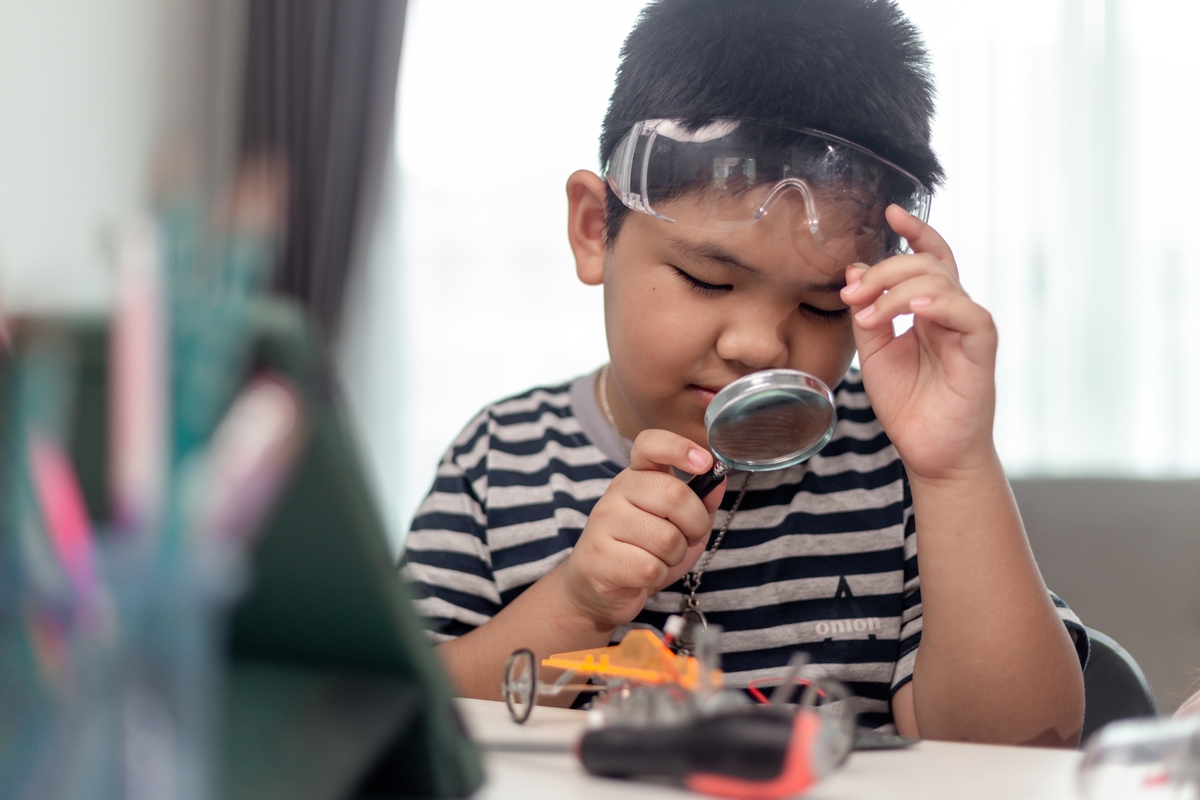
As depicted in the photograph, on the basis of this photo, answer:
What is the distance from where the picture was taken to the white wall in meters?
2.47

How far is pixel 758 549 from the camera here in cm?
117

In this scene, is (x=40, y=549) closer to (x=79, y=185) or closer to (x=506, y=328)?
(x=79, y=185)

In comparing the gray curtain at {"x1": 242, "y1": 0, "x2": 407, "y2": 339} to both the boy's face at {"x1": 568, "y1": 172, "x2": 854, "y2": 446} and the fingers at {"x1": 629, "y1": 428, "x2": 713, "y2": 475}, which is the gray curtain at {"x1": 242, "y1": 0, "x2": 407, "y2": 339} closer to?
the boy's face at {"x1": 568, "y1": 172, "x2": 854, "y2": 446}

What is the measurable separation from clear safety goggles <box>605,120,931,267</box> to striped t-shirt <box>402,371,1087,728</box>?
0.34 m

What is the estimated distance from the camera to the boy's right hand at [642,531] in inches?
33.8

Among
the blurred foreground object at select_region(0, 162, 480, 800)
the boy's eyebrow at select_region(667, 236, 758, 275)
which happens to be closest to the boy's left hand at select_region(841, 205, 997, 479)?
the boy's eyebrow at select_region(667, 236, 758, 275)

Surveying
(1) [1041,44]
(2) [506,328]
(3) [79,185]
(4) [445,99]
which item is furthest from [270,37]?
(1) [1041,44]

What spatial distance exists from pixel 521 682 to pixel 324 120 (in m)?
3.07

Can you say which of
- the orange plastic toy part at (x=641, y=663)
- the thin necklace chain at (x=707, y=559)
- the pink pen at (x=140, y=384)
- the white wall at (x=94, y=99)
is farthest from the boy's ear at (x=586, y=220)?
the white wall at (x=94, y=99)

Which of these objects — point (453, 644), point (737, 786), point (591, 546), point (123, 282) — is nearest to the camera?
point (123, 282)

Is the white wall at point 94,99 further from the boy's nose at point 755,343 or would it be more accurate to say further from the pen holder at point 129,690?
the pen holder at point 129,690

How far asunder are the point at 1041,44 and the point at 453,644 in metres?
2.97

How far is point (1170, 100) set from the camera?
309 cm

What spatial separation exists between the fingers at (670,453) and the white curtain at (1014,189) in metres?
2.29
